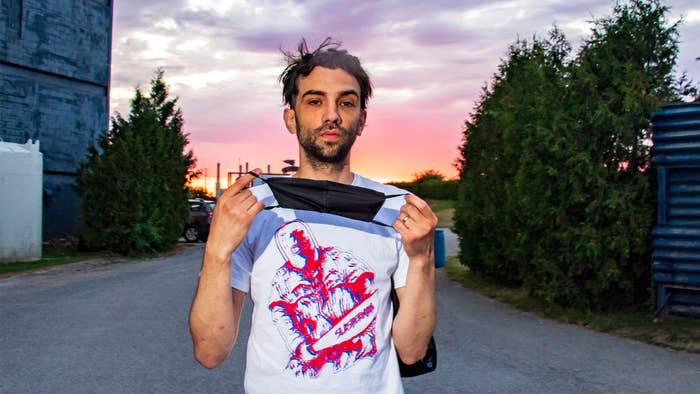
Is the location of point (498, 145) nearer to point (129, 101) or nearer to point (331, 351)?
point (331, 351)

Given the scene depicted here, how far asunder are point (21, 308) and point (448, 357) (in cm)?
756

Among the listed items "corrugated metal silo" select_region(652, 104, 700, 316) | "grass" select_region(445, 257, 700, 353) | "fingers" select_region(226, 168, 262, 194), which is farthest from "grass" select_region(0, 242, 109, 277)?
"fingers" select_region(226, 168, 262, 194)

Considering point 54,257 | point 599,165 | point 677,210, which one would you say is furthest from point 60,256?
point 677,210

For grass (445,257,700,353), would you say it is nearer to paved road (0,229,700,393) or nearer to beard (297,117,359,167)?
paved road (0,229,700,393)

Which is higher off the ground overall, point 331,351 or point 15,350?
point 331,351

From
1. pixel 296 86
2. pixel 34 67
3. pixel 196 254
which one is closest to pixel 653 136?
pixel 296 86

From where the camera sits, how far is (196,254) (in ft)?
83.1

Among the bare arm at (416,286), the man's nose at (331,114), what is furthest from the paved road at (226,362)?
the man's nose at (331,114)

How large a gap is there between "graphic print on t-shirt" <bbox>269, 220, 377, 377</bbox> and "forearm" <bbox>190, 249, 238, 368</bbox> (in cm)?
16

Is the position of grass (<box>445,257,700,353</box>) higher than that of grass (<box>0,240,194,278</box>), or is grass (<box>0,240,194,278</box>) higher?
grass (<box>445,257,700,353</box>)

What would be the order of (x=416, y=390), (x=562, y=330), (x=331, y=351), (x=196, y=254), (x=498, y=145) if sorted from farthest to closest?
1. (x=196, y=254)
2. (x=498, y=145)
3. (x=562, y=330)
4. (x=416, y=390)
5. (x=331, y=351)

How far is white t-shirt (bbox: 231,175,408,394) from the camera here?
236 centimetres

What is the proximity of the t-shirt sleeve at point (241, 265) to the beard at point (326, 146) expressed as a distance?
393mm

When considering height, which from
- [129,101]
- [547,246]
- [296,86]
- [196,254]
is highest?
[129,101]
